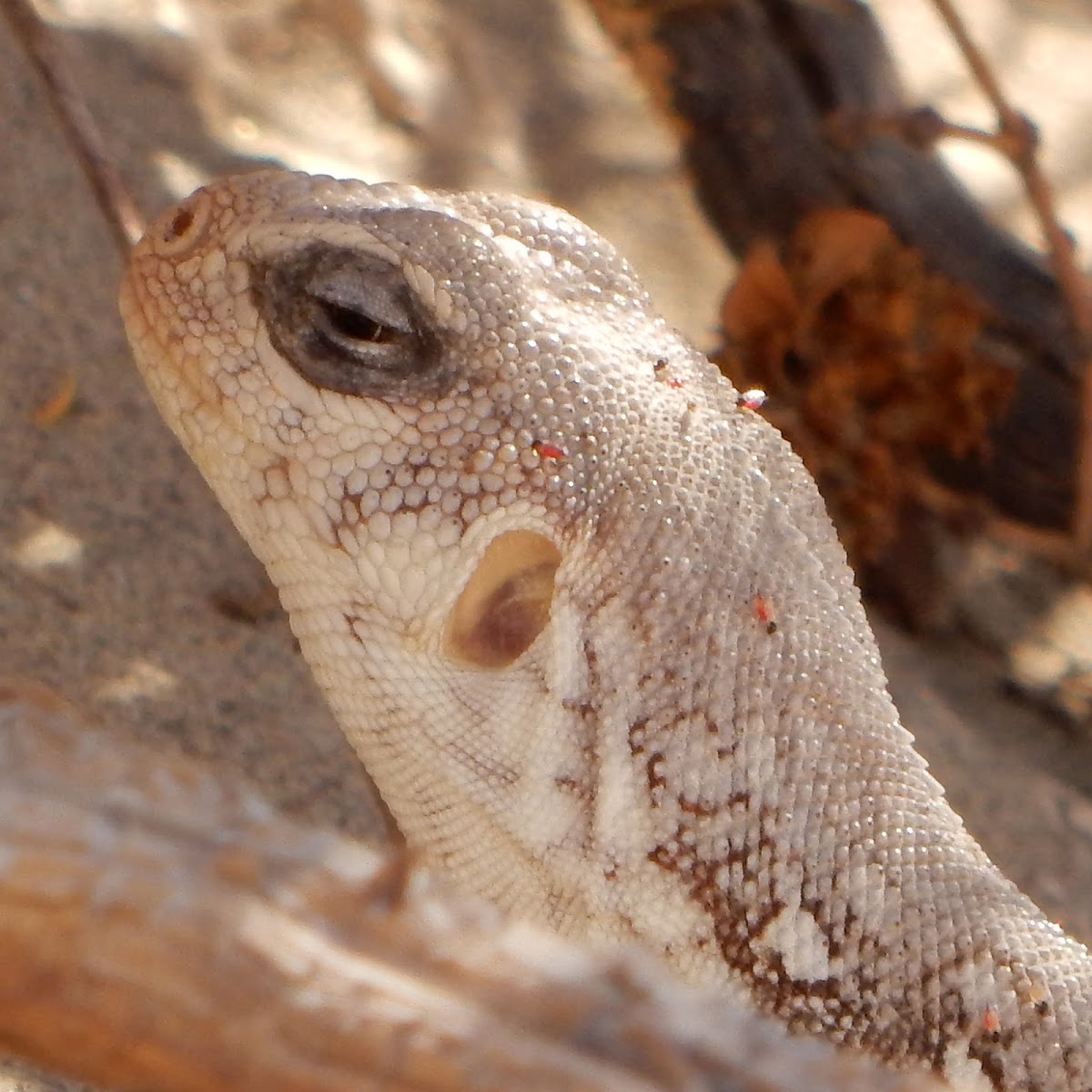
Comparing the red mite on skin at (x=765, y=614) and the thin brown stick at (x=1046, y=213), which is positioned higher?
the thin brown stick at (x=1046, y=213)

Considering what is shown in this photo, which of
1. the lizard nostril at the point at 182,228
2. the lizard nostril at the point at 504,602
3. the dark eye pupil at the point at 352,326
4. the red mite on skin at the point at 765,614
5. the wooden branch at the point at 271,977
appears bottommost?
the wooden branch at the point at 271,977

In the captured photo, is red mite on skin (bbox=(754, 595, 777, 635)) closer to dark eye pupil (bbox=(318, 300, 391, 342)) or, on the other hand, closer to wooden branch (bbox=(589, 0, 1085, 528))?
dark eye pupil (bbox=(318, 300, 391, 342))

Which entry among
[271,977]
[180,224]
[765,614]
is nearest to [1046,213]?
[765,614]

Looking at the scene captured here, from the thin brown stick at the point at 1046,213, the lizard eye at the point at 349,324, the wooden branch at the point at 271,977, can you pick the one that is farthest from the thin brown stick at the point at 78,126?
the thin brown stick at the point at 1046,213

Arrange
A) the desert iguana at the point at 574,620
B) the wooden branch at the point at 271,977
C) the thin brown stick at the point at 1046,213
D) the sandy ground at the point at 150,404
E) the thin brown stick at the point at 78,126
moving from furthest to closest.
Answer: the thin brown stick at the point at 1046,213
the sandy ground at the point at 150,404
the thin brown stick at the point at 78,126
the desert iguana at the point at 574,620
the wooden branch at the point at 271,977

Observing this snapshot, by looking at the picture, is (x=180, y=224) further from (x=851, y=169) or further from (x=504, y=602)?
(x=851, y=169)

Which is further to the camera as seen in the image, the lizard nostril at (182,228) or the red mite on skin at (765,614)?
the lizard nostril at (182,228)

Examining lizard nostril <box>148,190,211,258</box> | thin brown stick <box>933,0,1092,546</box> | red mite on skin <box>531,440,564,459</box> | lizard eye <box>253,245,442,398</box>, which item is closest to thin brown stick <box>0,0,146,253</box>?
lizard nostril <box>148,190,211,258</box>

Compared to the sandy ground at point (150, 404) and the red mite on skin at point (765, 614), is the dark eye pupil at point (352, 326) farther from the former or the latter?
the sandy ground at point (150, 404)
